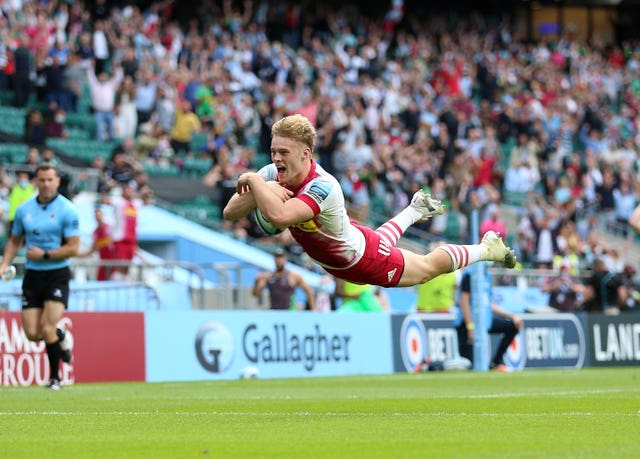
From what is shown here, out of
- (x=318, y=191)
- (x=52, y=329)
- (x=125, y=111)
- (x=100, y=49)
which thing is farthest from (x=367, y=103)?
(x=318, y=191)

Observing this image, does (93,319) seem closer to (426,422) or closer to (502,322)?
(502,322)

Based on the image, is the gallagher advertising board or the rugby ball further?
the gallagher advertising board

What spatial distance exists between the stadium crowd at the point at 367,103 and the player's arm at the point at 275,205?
45.4 ft

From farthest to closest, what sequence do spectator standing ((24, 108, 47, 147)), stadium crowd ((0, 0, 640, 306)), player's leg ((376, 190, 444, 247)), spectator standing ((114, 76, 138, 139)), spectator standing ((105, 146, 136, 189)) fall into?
1. stadium crowd ((0, 0, 640, 306))
2. spectator standing ((114, 76, 138, 139))
3. spectator standing ((24, 108, 47, 147))
4. spectator standing ((105, 146, 136, 189))
5. player's leg ((376, 190, 444, 247))

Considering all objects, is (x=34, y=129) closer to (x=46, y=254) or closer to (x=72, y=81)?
(x=72, y=81)

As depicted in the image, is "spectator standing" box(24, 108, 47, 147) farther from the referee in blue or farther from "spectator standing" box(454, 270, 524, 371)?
the referee in blue

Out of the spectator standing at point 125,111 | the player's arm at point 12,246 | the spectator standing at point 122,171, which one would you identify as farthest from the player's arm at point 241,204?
the spectator standing at point 125,111

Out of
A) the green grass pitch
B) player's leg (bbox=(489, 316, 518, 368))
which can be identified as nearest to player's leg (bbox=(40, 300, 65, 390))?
the green grass pitch

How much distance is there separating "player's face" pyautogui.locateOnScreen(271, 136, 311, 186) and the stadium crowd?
13.5m

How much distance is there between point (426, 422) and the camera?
8.99 meters

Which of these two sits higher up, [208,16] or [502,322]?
[208,16]

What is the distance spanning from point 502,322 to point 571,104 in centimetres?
1962

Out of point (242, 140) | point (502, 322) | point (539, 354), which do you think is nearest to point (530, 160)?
point (242, 140)

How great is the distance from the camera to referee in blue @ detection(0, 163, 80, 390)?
46.2ft
